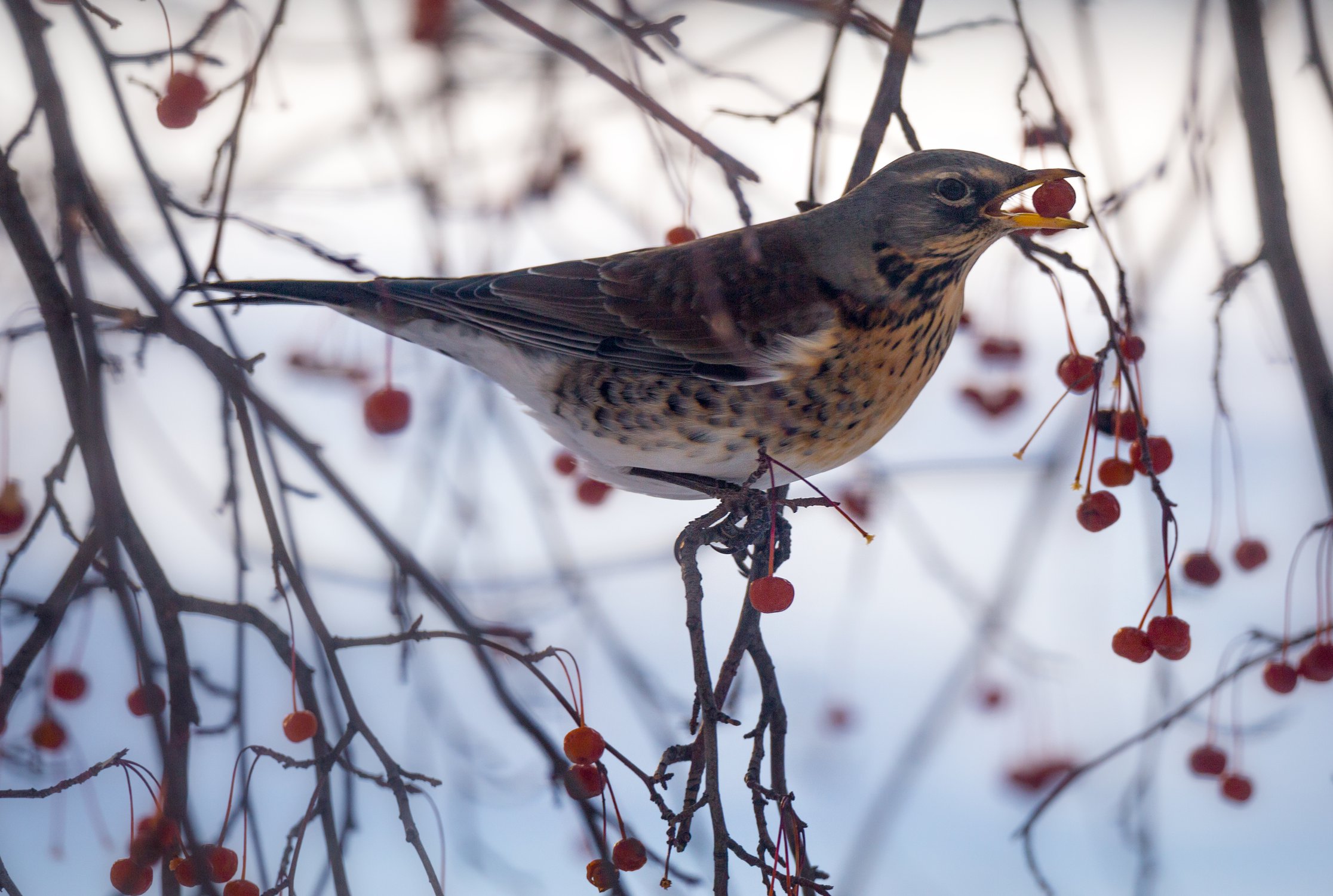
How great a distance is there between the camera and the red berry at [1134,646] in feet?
3.90

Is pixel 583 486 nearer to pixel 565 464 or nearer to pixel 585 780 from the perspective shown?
pixel 565 464

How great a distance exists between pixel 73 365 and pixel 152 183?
222 mm

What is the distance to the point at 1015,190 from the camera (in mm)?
1301

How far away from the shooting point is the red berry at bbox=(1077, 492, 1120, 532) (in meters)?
1.21

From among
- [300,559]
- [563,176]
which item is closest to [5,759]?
[300,559]

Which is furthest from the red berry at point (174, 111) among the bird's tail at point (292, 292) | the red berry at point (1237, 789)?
the red berry at point (1237, 789)

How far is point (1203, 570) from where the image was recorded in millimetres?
1459

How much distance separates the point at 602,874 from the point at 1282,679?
3.16 ft

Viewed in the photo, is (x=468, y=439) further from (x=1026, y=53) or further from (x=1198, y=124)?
(x=1198, y=124)

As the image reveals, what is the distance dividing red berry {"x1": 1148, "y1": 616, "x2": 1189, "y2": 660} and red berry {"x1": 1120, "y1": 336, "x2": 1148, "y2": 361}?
0.29 m

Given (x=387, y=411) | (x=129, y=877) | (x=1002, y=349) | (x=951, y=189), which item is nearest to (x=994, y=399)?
(x=1002, y=349)

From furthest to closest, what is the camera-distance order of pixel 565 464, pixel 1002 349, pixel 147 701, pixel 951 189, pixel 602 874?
pixel 565 464, pixel 1002 349, pixel 951 189, pixel 602 874, pixel 147 701

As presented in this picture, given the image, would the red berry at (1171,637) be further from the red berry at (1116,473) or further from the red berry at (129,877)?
the red berry at (129,877)

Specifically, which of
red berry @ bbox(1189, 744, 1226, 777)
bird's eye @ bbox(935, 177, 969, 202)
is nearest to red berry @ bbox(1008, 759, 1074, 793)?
red berry @ bbox(1189, 744, 1226, 777)
